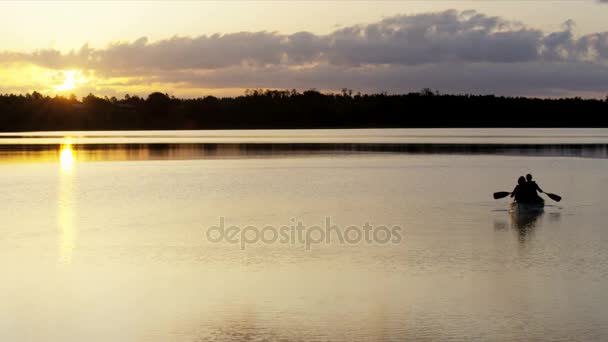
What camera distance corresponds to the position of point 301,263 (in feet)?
44.1

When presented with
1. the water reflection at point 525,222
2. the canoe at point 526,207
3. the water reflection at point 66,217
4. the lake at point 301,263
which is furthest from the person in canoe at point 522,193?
the water reflection at point 66,217

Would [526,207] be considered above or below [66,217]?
above

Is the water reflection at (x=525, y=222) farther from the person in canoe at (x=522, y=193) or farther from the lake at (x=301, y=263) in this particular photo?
the person in canoe at (x=522, y=193)

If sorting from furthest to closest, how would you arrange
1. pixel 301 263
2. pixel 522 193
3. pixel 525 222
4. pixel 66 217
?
pixel 522 193 → pixel 66 217 → pixel 525 222 → pixel 301 263

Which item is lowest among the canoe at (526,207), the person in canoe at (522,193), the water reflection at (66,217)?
the water reflection at (66,217)

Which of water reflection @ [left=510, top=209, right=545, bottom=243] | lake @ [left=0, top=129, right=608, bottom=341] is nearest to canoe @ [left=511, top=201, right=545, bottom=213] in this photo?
water reflection @ [left=510, top=209, right=545, bottom=243]

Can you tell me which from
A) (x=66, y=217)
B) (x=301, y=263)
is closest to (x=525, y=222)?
(x=301, y=263)

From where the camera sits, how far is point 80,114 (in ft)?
447

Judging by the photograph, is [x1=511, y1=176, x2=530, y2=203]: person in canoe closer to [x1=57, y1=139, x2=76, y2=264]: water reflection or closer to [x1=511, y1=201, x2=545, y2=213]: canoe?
[x1=511, y1=201, x2=545, y2=213]: canoe

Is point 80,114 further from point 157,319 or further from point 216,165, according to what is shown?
point 157,319

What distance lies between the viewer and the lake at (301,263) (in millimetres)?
9500

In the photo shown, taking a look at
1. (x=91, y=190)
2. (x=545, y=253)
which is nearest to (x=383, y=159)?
(x=91, y=190)

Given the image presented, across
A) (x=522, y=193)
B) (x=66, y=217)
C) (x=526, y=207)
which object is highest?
(x=522, y=193)

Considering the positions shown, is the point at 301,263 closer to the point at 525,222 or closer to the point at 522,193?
the point at 525,222
